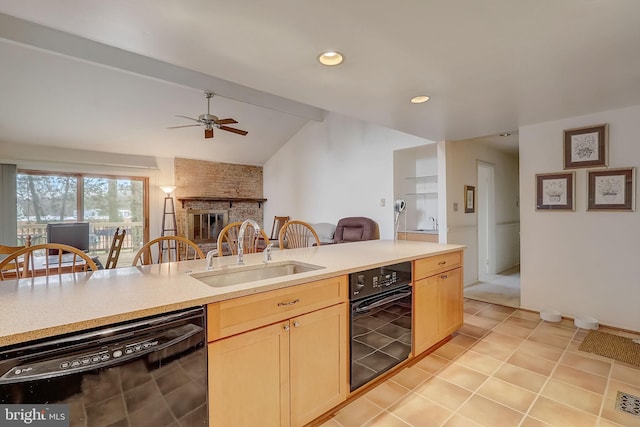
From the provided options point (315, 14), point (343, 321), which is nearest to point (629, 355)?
point (343, 321)

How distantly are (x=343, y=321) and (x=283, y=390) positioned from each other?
0.48m

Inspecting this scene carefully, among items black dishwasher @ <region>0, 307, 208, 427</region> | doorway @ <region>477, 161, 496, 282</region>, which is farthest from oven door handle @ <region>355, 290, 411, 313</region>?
doorway @ <region>477, 161, 496, 282</region>

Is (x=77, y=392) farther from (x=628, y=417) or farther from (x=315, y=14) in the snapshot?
(x=628, y=417)

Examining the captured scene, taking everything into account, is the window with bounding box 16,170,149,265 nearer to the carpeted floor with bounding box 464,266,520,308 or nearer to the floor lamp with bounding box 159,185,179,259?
the floor lamp with bounding box 159,185,179,259

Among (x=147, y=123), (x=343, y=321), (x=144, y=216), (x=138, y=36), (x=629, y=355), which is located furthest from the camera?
(x=144, y=216)

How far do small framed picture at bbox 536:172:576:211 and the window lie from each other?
6914 millimetres

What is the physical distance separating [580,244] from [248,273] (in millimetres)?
3358

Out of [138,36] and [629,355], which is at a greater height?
A: [138,36]

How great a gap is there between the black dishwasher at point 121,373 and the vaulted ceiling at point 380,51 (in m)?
1.40

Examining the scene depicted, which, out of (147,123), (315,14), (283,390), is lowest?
(283,390)

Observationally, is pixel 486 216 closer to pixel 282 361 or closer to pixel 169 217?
pixel 282 361

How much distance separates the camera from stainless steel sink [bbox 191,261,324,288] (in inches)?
65.5

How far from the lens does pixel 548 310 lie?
324 centimetres

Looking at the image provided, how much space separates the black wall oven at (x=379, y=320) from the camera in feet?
5.85
